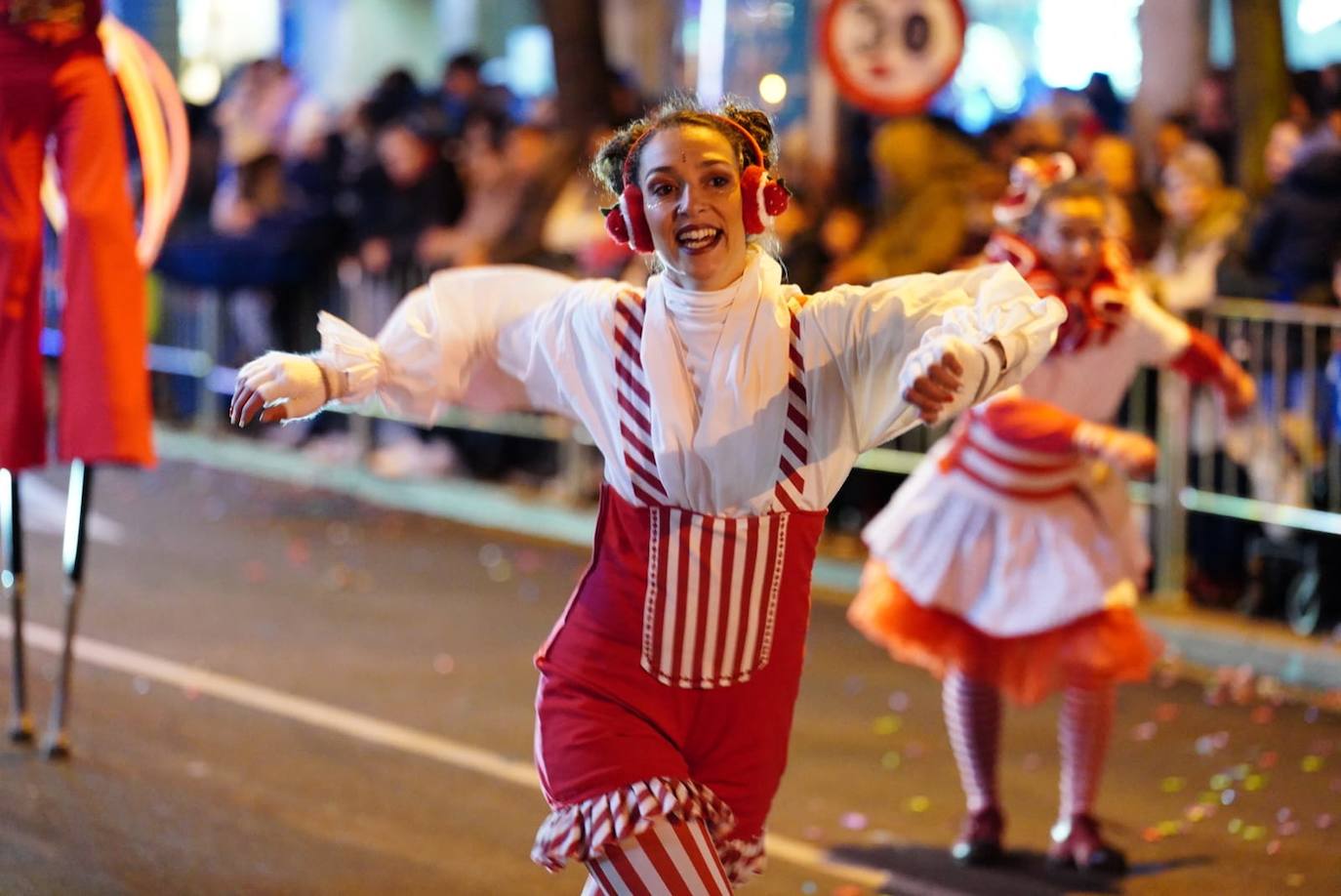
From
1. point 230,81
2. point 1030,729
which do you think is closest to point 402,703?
point 1030,729

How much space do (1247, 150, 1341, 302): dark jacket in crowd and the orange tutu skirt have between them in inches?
119

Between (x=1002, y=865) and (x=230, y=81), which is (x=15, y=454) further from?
(x=230, y=81)

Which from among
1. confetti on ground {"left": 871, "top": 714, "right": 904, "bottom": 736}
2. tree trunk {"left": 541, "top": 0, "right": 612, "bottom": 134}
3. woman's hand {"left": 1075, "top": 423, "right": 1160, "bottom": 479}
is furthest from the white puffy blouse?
tree trunk {"left": 541, "top": 0, "right": 612, "bottom": 134}

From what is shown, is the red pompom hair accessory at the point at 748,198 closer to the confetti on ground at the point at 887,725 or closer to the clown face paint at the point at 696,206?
the clown face paint at the point at 696,206

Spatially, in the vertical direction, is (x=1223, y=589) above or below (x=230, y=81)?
below

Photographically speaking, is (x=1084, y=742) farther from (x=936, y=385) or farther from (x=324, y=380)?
(x=324, y=380)

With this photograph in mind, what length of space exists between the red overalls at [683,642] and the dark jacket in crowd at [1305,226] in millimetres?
4990

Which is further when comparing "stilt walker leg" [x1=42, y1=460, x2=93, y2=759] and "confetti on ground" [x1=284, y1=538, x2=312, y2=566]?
"confetti on ground" [x1=284, y1=538, x2=312, y2=566]

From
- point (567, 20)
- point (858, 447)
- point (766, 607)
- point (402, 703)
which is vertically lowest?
point (402, 703)

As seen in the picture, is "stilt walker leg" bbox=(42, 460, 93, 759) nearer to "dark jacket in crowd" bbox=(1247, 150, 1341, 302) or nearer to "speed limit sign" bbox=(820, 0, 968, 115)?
"speed limit sign" bbox=(820, 0, 968, 115)

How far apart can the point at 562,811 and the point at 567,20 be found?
374 inches

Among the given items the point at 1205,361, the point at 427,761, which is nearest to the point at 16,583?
the point at 427,761

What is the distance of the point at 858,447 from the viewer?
3.99 m

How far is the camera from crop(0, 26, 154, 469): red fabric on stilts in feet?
19.1
